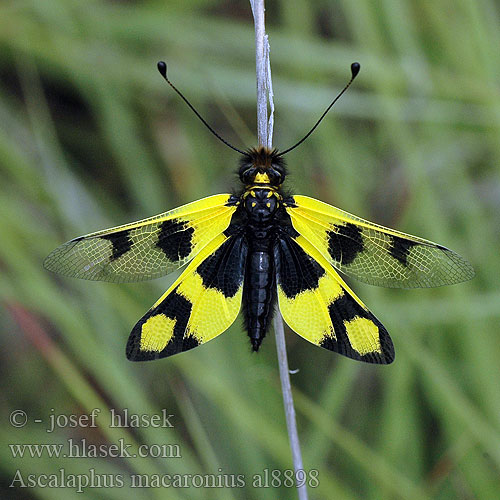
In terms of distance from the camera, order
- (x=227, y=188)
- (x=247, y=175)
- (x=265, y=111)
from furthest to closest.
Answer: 1. (x=227, y=188)
2. (x=247, y=175)
3. (x=265, y=111)

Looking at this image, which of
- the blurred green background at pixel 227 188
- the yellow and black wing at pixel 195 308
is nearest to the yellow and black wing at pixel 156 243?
the yellow and black wing at pixel 195 308

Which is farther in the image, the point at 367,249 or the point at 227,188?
the point at 227,188

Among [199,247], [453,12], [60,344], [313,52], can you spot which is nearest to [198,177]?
→ [313,52]

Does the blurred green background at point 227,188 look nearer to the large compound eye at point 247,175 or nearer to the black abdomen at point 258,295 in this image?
the black abdomen at point 258,295

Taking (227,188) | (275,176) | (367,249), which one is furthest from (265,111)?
(227,188)

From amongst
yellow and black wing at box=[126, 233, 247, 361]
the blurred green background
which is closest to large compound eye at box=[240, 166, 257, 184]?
yellow and black wing at box=[126, 233, 247, 361]

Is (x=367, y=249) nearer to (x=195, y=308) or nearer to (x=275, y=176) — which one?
(x=275, y=176)

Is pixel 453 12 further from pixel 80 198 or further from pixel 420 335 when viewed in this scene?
pixel 80 198

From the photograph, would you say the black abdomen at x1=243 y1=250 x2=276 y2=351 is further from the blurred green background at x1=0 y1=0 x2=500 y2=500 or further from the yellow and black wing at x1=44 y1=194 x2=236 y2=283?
the blurred green background at x1=0 y1=0 x2=500 y2=500
